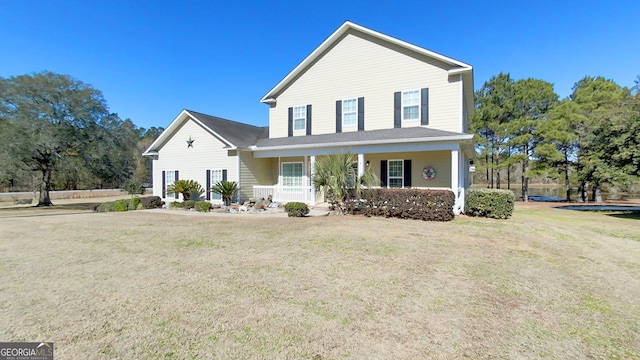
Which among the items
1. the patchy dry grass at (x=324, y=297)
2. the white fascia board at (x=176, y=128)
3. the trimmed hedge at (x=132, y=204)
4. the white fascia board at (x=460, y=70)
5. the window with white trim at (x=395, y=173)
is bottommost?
the patchy dry grass at (x=324, y=297)

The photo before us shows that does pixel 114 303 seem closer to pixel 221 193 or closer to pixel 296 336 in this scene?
pixel 296 336

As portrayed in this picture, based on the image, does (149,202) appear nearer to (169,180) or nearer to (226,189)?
(169,180)

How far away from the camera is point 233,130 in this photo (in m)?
17.5

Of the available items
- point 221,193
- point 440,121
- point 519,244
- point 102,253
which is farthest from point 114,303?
point 440,121

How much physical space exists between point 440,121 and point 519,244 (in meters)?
7.41

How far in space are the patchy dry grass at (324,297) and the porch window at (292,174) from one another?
8.95 meters

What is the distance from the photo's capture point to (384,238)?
7609 mm

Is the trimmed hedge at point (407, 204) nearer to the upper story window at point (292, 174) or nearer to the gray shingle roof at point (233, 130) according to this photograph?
the upper story window at point (292, 174)

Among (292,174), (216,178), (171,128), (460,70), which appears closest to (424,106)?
(460,70)

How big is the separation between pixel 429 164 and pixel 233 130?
11546 mm

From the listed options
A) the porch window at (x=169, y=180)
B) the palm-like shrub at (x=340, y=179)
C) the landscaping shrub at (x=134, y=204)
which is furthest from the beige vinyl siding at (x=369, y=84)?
the landscaping shrub at (x=134, y=204)

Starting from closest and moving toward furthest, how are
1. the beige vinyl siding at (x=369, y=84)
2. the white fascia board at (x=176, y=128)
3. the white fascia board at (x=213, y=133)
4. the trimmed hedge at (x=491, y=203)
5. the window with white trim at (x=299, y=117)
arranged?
the trimmed hedge at (x=491, y=203)
the beige vinyl siding at (x=369, y=84)
the white fascia board at (x=213, y=133)
the white fascia board at (x=176, y=128)
the window with white trim at (x=299, y=117)

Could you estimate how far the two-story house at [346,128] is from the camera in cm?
1302

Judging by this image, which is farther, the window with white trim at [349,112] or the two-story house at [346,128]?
the window with white trim at [349,112]
